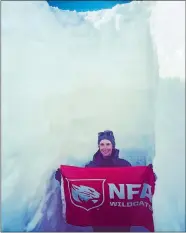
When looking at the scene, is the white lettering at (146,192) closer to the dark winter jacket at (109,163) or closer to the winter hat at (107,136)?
the dark winter jacket at (109,163)

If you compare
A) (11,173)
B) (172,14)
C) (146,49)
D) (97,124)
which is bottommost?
(11,173)

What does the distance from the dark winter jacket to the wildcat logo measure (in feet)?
0.22

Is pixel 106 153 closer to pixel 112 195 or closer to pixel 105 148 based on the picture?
pixel 105 148

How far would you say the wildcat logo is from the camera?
128 cm

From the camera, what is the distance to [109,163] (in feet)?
4.26

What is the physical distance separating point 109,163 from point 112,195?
124 mm

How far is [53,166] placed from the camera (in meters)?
1.32

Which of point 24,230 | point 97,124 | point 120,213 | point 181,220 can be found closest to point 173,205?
point 181,220

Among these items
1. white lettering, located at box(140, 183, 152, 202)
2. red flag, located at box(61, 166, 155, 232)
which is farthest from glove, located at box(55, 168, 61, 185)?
white lettering, located at box(140, 183, 152, 202)

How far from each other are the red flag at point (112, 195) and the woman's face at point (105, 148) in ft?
0.21

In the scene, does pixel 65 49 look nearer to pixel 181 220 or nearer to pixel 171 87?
pixel 171 87

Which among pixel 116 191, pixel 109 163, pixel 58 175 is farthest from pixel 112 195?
pixel 58 175

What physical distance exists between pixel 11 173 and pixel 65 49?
55cm

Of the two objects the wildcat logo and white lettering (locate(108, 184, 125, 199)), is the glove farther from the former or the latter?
white lettering (locate(108, 184, 125, 199))
